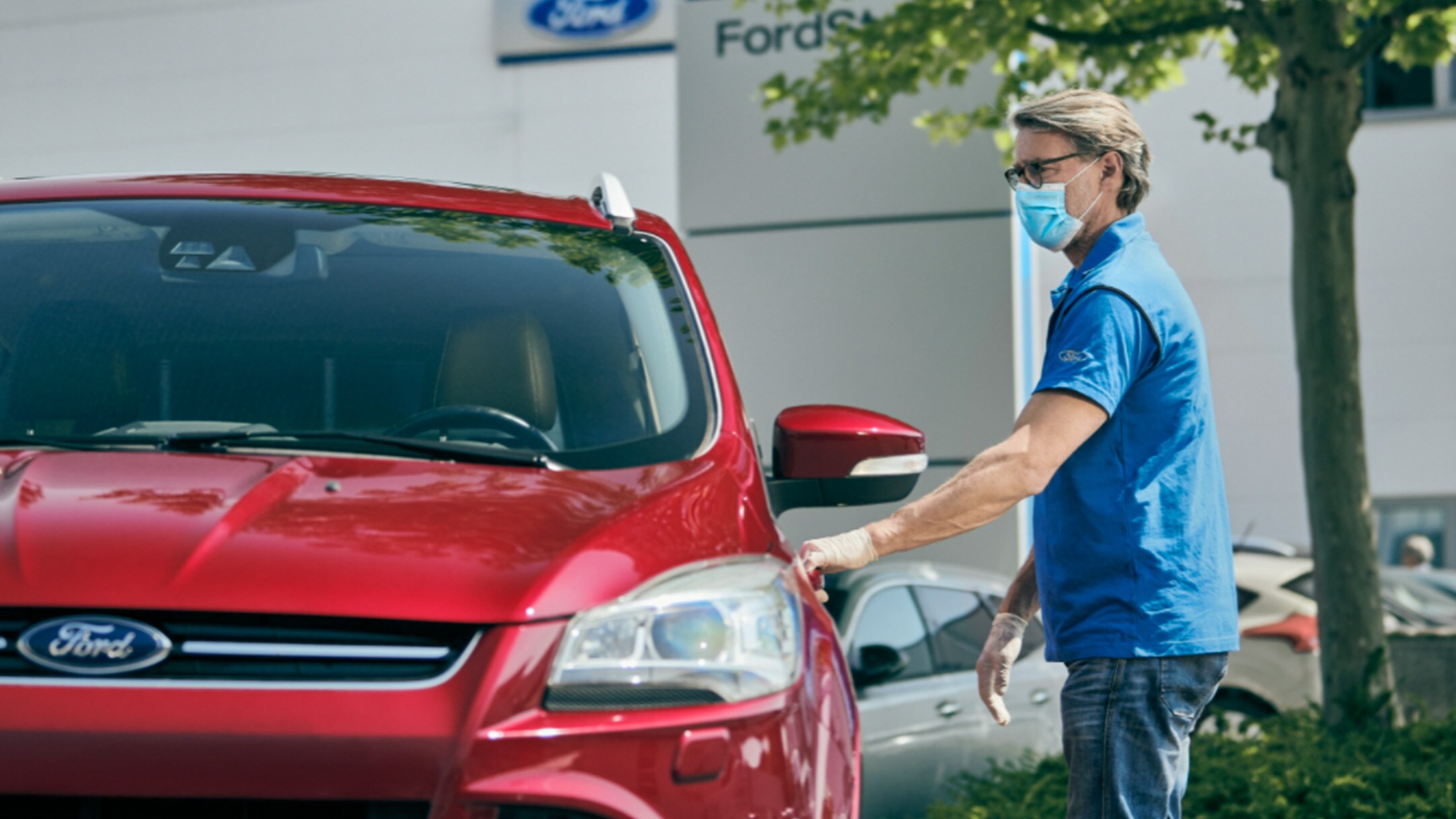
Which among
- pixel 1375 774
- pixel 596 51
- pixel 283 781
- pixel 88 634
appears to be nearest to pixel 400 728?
pixel 283 781

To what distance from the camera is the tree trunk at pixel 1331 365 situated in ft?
20.5

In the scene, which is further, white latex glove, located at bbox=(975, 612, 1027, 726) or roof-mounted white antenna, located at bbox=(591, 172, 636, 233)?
roof-mounted white antenna, located at bbox=(591, 172, 636, 233)

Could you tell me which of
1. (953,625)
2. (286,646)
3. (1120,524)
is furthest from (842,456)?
(953,625)

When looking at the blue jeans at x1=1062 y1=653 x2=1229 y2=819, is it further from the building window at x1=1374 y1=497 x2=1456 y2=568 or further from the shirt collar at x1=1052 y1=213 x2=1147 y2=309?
the building window at x1=1374 y1=497 x2=1456 y2=568

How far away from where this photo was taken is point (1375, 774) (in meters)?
5.25

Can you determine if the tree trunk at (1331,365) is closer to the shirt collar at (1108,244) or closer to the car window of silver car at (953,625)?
the car window of silver car at (953,625)

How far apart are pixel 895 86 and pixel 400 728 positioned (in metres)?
5.64

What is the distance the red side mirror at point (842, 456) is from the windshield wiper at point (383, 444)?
0.53 metres

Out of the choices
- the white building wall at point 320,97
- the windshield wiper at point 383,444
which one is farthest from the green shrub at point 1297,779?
the white building wall at point 320,97

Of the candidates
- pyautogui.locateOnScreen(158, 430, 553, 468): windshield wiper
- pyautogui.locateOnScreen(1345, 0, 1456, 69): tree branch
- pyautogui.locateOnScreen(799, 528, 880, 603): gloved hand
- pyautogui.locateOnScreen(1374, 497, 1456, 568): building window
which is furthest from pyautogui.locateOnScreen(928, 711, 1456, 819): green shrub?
pyautogui.locateOnScreen(1374, 497, 1456, 568): building window

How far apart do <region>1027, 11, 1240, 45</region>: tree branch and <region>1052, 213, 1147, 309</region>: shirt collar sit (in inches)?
159

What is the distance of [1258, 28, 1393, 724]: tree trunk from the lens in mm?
6242

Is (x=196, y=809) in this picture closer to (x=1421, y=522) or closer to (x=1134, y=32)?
(x=1134, y=32)

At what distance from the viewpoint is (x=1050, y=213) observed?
3039mm
